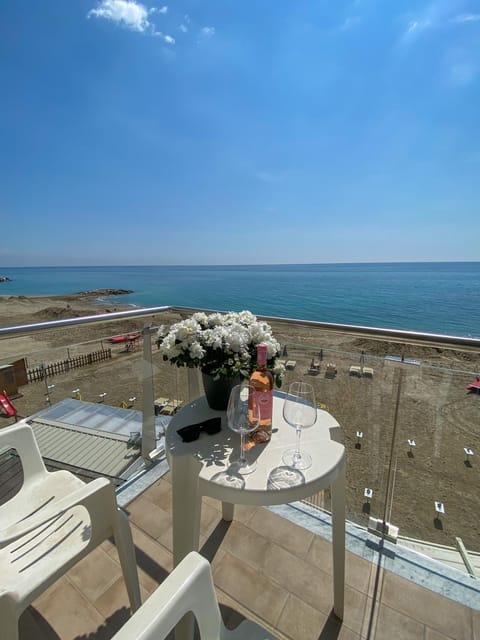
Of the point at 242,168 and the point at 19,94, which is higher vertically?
the point at 242,168

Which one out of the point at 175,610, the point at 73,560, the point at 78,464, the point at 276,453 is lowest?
the point at 78,464

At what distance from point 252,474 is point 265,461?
0.27 feet

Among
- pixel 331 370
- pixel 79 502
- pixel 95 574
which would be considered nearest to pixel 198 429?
pixel 79 502

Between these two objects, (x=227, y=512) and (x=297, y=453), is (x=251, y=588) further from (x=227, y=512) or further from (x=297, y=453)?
(x=297, y=453)

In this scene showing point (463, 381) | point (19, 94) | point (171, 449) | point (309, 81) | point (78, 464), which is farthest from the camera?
point (19, 94)

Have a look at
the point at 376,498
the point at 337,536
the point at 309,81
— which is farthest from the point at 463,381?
the point at 309,81

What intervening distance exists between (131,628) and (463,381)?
1.70 meters

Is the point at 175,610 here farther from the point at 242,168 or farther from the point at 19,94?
the point at 242,168

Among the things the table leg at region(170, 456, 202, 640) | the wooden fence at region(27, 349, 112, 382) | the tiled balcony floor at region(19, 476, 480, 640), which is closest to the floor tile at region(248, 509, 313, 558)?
the tiled balcony floor at region(19, 476, 480, 640)

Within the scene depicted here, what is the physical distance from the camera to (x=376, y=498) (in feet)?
5.04

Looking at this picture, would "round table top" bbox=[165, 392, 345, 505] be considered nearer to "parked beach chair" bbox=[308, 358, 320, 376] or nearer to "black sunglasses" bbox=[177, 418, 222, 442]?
"black sunglasses" bbox=[177, 418, 222, 442]

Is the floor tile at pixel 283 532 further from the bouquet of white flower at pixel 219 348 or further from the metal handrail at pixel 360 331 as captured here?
the metal handrail at pixel 360 331

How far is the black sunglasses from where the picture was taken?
101cm

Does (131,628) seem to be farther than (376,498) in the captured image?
No
